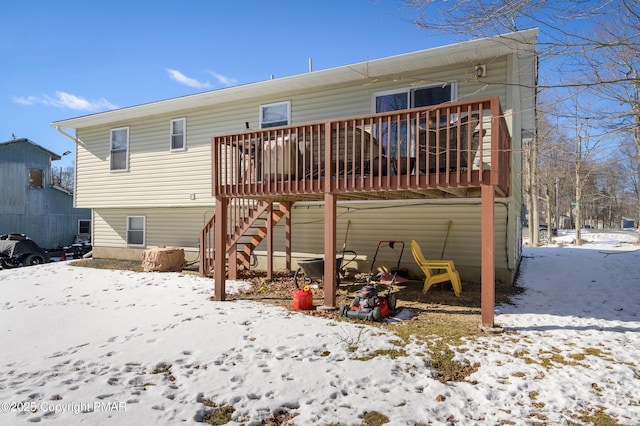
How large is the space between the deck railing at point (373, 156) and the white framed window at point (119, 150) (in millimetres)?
6863

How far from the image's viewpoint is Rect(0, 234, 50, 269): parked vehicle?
13.3 m

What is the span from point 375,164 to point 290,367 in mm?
3441

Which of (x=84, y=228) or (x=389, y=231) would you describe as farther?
(x=84, y=228)

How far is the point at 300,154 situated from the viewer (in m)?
6.58

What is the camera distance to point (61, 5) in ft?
27.7

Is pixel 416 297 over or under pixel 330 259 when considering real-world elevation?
under

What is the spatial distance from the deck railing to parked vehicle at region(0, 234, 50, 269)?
38.2 feet

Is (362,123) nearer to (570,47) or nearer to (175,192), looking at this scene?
(570,47)

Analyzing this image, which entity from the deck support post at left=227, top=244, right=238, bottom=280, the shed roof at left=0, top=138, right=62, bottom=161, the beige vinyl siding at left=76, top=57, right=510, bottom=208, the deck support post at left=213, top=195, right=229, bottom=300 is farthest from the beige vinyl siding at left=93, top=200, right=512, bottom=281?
the shed roof at left=0, top=138, right=62, bottom=161

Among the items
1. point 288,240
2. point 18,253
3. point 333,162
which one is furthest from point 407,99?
point 18,253

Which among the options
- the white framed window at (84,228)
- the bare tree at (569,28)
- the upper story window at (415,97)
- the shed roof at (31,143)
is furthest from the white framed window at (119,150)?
the white framed window at (84,228)

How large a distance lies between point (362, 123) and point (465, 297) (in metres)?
3.82

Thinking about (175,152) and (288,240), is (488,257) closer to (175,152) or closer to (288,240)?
(288,240)

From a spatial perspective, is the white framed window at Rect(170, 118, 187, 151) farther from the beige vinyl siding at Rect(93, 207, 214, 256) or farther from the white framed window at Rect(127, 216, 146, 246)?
the white framed window at Rect(127, 216, 146, 246)
